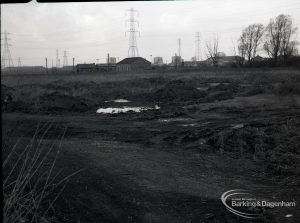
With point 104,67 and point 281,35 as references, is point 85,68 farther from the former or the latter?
point 281,35

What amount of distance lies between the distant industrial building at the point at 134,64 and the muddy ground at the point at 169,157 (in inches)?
1891

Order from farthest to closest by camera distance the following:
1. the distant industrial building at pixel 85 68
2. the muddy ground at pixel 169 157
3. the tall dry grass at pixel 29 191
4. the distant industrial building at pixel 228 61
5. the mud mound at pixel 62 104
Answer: the distant industrial building at pixel 228 61 → the distant industrial building at pixel 85 68 → the mud mound at pixel 62 104 → the muddy ground at pixel 169 157 → the tall dry grass at pixel 29 191

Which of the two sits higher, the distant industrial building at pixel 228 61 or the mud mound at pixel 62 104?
the distant industrial building at pixel 228 61

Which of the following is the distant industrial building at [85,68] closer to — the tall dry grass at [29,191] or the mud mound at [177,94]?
the mud mound at [177,94]

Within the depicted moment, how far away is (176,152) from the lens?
1066 centimetres

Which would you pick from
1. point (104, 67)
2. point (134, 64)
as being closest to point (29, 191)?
point (104, 67)

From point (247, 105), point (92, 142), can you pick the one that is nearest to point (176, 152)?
point (92, 142)

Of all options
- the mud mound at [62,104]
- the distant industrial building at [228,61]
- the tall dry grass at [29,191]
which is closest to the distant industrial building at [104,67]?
the distant industrial building at [228,61]

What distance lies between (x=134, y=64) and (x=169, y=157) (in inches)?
2413

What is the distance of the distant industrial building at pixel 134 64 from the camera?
227 feet

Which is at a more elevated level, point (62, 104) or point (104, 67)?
point (104, 67)

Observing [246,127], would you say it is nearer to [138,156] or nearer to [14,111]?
[138,156]

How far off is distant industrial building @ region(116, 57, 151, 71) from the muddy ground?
158ft

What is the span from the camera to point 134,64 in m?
70.2
